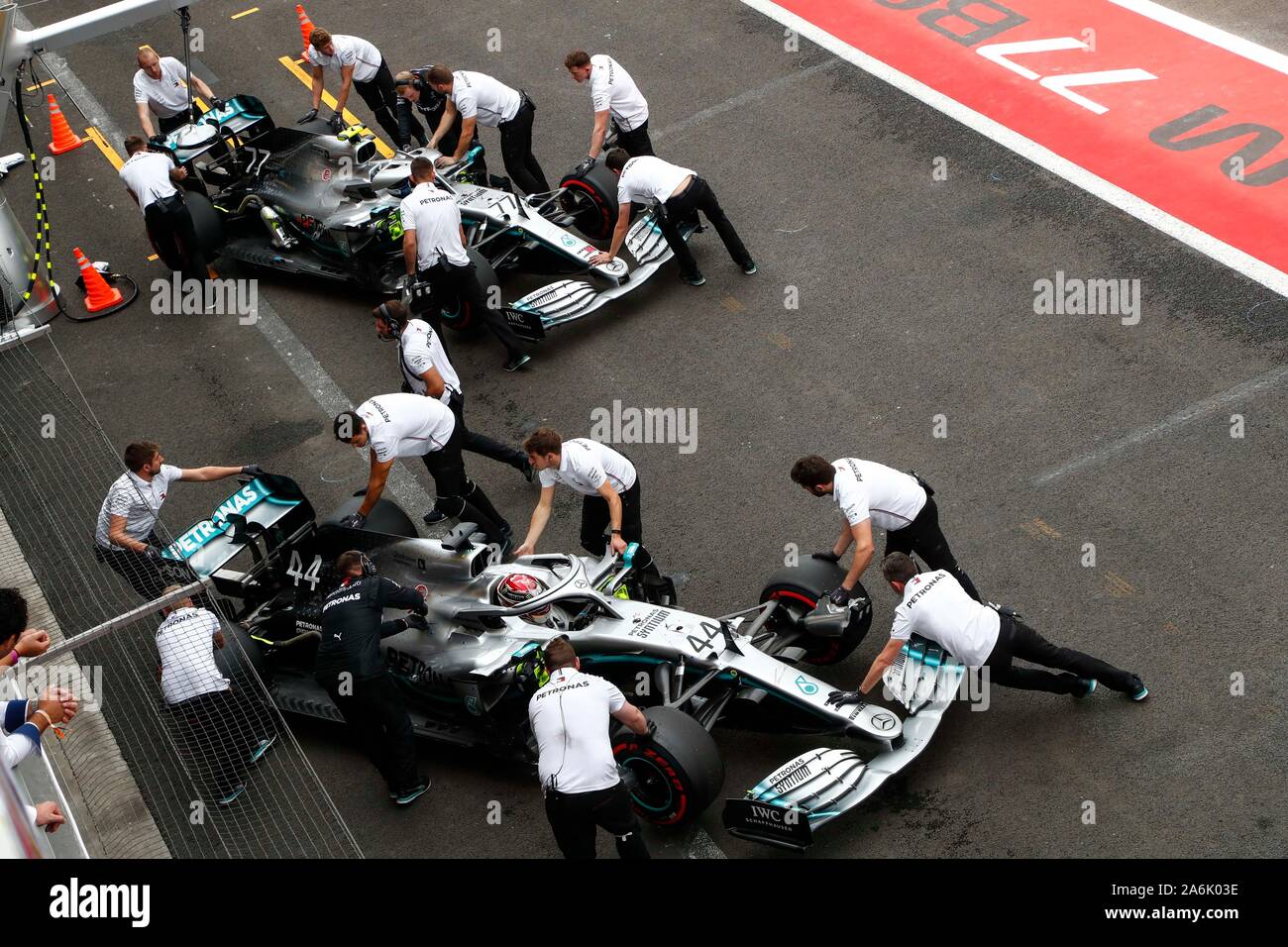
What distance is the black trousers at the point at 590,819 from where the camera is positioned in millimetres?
6766

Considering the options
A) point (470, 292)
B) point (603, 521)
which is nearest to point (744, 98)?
point (470, 292)

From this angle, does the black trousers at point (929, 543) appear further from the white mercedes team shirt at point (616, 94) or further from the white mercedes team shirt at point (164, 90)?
the white mercedes team shirt at point (164, 90)

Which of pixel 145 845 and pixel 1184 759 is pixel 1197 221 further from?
pixel 145 845

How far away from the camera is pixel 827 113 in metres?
13.5

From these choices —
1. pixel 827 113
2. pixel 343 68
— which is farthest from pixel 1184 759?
pixel 343 68

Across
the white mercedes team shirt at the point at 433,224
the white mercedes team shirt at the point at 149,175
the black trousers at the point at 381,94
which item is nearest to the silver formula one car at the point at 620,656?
the white mercedes team shirt at the point at 433,224

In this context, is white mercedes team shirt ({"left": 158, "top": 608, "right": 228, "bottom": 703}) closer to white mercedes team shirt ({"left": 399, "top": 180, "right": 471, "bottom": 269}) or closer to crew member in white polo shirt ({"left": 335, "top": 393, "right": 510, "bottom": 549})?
crew member in white polo shirt ({"left": 335, "top": 393, "right": 510, "bottom": 549})

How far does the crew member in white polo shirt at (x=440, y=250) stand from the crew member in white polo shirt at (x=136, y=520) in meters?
2.56

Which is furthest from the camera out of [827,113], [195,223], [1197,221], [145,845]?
[827,113]

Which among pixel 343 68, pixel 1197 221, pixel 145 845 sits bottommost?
pixel 145 845

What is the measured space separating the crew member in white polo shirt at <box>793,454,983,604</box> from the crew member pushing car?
237 cm

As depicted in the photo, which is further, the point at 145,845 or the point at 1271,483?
the point at 1271,483

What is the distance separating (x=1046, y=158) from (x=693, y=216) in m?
3.38

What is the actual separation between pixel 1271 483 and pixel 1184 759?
2.45 meters
